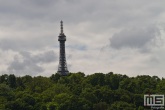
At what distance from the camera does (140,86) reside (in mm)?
163750

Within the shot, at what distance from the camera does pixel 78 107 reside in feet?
441

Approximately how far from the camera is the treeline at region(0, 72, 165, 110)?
134875 millimetres

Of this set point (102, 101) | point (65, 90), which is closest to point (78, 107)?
point (102, 101)

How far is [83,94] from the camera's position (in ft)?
473

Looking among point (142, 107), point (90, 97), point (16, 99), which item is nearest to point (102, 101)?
point (90, 97)

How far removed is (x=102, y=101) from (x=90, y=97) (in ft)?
14.2

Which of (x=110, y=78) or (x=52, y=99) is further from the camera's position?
(x=110, y=78)

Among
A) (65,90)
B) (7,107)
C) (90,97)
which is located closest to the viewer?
(7,107)

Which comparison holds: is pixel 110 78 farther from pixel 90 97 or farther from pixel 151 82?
pixel 90 97

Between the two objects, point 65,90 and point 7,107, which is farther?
point 65,90

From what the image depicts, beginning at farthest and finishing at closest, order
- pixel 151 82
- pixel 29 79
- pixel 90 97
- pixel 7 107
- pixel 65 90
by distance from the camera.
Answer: pixel 29 79 < pixel 151 82 < pixel 65 90 < pixel 90 97 < pixel 7 107

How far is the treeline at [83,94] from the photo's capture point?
443 feet

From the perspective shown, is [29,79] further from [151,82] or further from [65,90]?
[151,82]

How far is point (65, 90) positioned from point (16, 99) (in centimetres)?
2252
